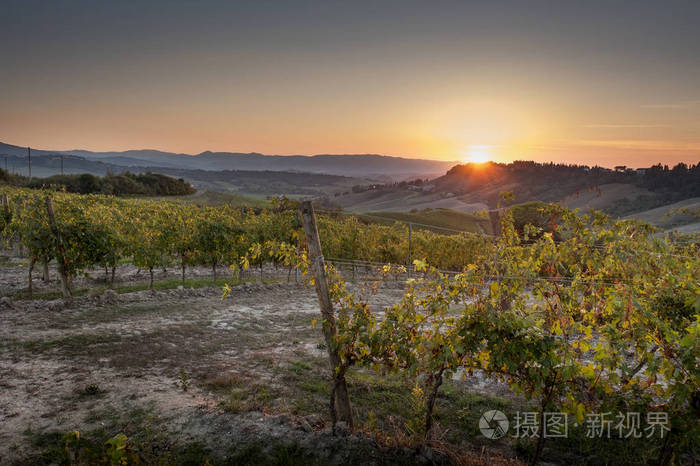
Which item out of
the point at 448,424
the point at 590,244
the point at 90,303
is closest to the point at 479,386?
the point at 448,424

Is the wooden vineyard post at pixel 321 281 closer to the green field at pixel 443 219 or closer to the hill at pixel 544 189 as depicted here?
the green field at pixel 443 219

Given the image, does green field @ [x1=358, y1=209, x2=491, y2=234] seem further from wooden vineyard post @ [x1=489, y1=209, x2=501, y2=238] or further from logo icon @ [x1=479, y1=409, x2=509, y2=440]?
logo icon @ [x1=479, y1=409, x2=509, y2=440]

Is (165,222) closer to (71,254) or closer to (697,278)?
(71,254)

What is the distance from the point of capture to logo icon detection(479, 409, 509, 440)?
17.4 ft

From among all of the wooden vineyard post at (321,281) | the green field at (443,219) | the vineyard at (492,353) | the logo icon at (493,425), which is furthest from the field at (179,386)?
the green field at (443,219)

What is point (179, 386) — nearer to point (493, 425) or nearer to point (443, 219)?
point (493, 425)

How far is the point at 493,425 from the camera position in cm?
546

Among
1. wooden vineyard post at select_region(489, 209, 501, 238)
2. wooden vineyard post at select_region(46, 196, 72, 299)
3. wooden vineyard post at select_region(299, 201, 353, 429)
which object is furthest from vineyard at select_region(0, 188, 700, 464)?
wooden vineyard post at select_region(46, 196, 72, 299)

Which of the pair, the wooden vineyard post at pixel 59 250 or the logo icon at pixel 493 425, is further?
the wooden vineyard post at pixel 59 250

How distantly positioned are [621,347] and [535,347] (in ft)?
2.41

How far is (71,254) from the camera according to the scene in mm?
11117

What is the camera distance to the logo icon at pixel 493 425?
5.31m

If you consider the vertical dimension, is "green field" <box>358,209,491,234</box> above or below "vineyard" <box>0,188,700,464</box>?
below

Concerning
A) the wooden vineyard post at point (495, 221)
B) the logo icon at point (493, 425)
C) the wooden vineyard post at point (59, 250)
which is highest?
the wooden vineyard post at point (495, 221)
